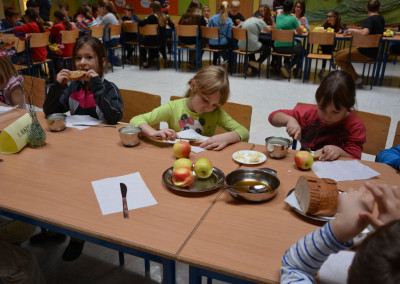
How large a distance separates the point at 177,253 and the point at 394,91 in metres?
5.55

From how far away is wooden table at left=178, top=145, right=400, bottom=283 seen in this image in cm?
88

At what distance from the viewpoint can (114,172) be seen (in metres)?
1.37

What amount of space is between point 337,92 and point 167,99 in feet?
11.0

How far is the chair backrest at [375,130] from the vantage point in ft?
6.17

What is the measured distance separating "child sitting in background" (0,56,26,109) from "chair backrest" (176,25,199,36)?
4.50 m

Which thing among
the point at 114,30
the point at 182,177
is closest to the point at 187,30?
the point at 114,30

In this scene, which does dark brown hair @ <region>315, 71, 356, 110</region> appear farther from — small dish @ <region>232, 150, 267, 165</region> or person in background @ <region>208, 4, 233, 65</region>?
person in background @ <region>208, 4, 233, 65</region>

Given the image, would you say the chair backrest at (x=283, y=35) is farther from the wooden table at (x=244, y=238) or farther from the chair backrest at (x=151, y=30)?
the wooden table at (x=244, y=238)

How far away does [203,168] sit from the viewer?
4.26 ft

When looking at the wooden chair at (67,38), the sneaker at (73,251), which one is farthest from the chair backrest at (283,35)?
the sneaker at (73,251)

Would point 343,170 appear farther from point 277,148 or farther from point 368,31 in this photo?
point 368,31

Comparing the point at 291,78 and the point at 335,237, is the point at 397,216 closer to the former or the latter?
the point at 335,237

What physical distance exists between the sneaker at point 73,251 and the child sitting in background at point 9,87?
1069 millimetres

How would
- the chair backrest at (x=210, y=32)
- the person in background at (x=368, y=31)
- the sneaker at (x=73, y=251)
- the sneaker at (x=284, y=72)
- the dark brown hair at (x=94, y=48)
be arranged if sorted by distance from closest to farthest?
1. the sneaker at (x=73, y=251)
2. the dark brown hair at (x=94, y=48)
3. the person in background at (x=368, y=31)
4. the chair backrest at (x=210, y=32)
5. the sneaker at (x=284, y=72)
